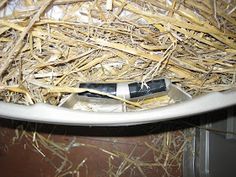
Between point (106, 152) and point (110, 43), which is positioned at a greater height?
point (110, 43)

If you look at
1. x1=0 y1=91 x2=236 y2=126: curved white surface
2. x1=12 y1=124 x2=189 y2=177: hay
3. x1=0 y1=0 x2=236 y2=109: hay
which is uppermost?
x1=0 y1=0 x2=236 y2=109: hay

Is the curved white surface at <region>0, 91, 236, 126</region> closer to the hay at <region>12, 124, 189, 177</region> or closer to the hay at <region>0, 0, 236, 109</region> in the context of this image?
the hay at <region>0, 0, 236, 109</region>

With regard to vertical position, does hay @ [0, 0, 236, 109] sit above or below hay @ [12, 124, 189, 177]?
above

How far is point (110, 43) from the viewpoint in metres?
0.43

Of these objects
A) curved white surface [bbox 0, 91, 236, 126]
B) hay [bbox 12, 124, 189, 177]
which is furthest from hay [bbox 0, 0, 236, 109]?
hay [bbox 12, 124, 189, 177]

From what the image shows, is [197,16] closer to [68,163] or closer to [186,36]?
[186,36]

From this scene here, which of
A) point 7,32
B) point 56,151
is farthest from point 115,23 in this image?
point 56,151

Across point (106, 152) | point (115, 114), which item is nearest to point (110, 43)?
point (115, 114)

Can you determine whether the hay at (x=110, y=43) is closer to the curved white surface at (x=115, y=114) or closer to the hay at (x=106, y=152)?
the curved white surface at (x=115, y=114)

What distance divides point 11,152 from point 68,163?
0.71 feet

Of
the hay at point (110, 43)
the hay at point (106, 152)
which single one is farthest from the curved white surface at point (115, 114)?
the hay at point (106, 152)

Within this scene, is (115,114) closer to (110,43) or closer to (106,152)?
(110,43)

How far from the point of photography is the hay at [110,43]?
429mm

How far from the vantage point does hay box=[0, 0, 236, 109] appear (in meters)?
0.43
